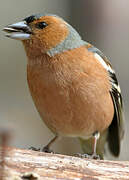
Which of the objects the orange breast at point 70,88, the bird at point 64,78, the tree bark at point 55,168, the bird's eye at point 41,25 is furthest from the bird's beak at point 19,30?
the tree bark at point 55,168

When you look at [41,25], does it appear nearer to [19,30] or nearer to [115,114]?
[19,30]

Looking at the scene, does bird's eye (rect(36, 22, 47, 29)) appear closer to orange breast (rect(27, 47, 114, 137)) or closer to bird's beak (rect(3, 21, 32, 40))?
bird's beak (rect(3, 21, 32, 40))

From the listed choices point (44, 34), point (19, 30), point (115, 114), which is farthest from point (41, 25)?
point (115, 114)

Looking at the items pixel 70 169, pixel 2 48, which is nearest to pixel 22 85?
pixel 2 48

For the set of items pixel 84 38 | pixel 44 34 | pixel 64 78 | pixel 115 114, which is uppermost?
pixel 44 34

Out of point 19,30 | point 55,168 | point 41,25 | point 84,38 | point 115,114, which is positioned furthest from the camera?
point 84,38

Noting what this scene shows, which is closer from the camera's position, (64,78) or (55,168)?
(55,168)

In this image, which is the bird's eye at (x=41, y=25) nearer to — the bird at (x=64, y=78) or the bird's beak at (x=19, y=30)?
the bird at (x=64, y=78)
